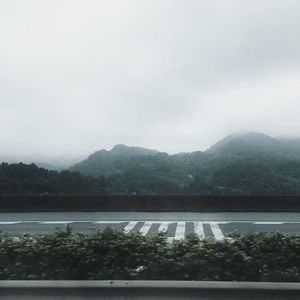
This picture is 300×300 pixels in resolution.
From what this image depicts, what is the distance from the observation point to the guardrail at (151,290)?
210 inches

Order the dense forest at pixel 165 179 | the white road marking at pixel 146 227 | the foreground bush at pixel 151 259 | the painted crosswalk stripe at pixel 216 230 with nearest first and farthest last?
the foreground bush at pixel 151 259
the painted crosswalk stripe at pixel 216 230
the white road marking at pixel 146 227
the dense forest at pixel 165 179

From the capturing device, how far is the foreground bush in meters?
6.05

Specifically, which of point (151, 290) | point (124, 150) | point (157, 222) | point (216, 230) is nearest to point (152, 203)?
point (157, 222)

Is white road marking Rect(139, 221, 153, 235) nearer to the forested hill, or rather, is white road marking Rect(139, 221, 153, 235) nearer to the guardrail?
the forested hill

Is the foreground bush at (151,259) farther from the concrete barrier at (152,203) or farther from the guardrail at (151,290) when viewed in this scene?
the concrete barrier at (152,203)

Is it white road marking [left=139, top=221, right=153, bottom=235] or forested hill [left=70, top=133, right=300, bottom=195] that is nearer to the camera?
white road marking [left=139, top=221, right=153, bottom=235]

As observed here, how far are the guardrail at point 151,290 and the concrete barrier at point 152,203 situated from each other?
20.7 m

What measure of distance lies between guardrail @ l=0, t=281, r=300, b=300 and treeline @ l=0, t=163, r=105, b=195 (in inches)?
1015

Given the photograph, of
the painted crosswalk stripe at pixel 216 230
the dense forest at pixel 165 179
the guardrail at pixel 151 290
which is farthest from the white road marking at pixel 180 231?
the dense forest at pixel 165 179

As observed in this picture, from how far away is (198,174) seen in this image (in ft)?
115

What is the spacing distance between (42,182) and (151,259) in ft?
89.8

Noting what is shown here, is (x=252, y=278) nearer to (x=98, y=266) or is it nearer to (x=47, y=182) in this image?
(x=98, y=266)

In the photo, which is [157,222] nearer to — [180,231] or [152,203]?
[180,231]

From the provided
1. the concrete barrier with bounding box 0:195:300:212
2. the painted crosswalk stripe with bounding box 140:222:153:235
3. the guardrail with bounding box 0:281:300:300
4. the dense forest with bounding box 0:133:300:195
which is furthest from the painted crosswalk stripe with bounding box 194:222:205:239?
the guardrail with bounding box 0:281:300:300
